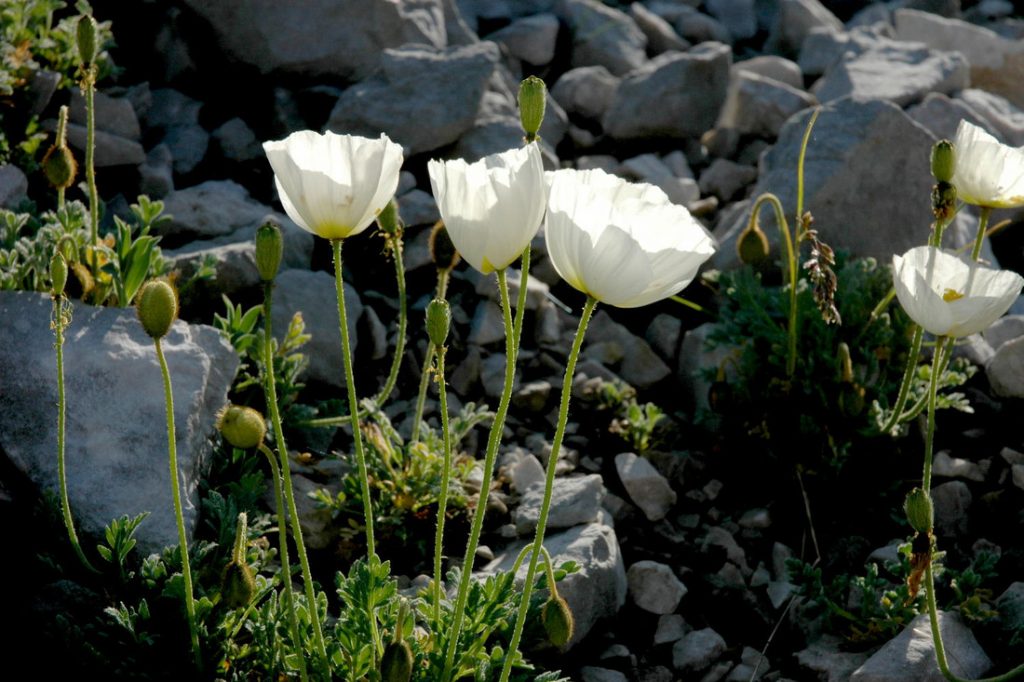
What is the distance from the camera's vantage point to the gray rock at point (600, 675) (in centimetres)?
310

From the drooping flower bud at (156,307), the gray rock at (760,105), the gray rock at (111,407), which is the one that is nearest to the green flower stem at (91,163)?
the gray rock at (111,407)

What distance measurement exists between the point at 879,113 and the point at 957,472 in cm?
174

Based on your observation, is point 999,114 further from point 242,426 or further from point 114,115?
point 242,426

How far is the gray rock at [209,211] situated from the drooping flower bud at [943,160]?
257cm

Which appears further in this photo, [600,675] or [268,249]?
[600,675]

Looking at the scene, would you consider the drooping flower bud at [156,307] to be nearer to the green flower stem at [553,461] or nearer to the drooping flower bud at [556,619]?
the green flower stem at [553,461]

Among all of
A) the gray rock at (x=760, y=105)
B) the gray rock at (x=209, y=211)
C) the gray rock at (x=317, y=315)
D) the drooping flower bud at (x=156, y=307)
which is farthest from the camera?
the gray rock at (x=760, y=105)

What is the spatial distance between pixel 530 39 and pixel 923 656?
444cm

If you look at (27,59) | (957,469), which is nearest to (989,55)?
(957,469)

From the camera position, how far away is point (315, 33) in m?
5.43

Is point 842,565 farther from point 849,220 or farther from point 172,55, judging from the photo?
point 172,55

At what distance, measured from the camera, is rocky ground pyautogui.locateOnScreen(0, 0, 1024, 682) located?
323 cm

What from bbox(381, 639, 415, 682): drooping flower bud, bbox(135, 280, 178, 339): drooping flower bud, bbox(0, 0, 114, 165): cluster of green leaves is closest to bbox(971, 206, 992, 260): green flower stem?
bbox(381, 639, 415, 682): drooping flower bud

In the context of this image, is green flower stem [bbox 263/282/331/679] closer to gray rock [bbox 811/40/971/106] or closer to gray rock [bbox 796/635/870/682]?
gray rock [bbox 796/635/870/682]
